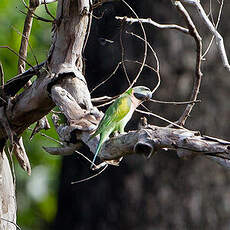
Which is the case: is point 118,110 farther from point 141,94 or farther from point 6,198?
point 6,198

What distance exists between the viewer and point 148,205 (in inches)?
164

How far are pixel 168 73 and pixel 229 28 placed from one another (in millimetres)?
424

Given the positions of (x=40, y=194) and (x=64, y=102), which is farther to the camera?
(x=40, y=194)

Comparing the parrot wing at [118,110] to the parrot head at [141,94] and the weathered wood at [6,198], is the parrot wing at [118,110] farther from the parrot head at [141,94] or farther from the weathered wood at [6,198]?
the weathered wood at [6,198]

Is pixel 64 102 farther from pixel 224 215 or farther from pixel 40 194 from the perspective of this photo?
pixel 40 194

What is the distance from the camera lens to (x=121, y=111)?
2500 mm

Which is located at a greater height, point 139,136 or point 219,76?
point 139,136

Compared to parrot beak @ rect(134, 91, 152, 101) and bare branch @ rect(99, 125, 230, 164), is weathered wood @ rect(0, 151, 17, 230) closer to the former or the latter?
parrot beak @ rect(134, 91, 152, 101)

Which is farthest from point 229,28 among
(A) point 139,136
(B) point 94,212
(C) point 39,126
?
(A) point 139,136

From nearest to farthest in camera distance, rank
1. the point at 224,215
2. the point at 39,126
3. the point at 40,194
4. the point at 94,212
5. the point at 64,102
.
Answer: the point at 64,102 → the point at 39,126 → the point at 224,215 → the point at 94,212 → the point at 40,194

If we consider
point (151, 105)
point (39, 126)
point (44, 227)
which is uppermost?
point (39, 126)

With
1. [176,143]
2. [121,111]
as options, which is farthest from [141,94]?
[176,143]

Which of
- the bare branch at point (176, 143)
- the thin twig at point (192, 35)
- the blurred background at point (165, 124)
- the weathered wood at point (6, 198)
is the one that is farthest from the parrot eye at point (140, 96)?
the blurred background at point (165, 124)

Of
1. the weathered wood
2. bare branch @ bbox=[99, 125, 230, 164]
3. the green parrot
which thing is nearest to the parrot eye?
the green parrot
